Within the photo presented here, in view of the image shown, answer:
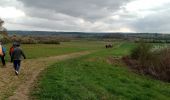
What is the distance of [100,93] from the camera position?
14359mm

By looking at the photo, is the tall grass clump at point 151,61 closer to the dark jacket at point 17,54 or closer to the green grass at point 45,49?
the green grass at point 45,49

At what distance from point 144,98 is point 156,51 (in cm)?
2330

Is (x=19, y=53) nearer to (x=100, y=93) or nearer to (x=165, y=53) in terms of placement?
(x=100, y=93)

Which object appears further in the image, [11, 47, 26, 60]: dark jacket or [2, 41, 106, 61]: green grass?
[2, 41, 106, 61]: green grass

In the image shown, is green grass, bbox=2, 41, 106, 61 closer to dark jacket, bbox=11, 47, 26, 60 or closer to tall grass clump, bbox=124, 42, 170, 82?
tall grass clump, bbox=124, 42, 170, 82

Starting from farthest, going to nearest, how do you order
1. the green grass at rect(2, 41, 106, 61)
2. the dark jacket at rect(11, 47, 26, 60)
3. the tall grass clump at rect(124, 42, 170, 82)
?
the green grass at rect(2, 41, 106, 61), the tall grass clump at rect(124, 42, 170, 82), the dark jacket at rect(11, 47, 26, 60)

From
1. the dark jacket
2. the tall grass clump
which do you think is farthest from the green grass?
the dark jacket

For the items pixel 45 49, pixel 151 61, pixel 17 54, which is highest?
pixel 17 54

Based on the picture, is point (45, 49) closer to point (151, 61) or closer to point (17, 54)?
point (151, 61)

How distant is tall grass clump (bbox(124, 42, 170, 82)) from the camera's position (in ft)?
100.0

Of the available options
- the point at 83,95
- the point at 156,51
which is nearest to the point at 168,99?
the point at 83,95

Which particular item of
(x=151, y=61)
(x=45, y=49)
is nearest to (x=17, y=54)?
(x=151, y=61)

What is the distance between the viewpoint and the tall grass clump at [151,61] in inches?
1200

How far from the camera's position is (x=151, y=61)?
3491 cm
